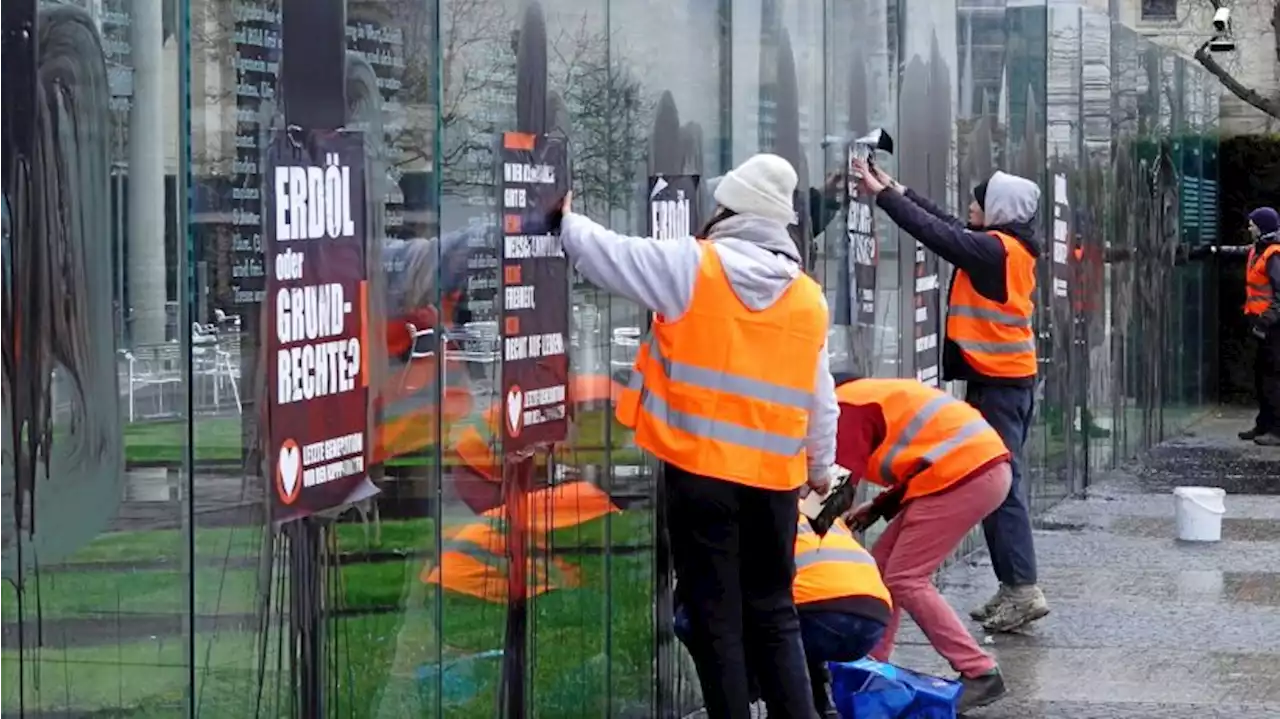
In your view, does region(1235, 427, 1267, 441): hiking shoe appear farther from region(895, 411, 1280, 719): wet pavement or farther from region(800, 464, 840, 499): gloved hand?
region(800, 464, 840, 499): gloved hand

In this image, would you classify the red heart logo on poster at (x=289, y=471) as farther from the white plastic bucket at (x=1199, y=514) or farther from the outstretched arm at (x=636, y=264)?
the white plastic bucket at (x=1199, y=514)

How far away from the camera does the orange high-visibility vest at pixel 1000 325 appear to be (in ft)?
31.7

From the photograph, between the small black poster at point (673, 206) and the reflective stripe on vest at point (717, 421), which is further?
the small black poster at point (673, 206)

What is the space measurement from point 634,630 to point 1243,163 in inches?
586

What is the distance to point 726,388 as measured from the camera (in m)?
6.08

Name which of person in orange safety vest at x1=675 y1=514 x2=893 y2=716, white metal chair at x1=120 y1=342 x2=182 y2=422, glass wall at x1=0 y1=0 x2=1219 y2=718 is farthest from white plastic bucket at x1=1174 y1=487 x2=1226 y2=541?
white metal chair at x1=120 y1=342 x2=182 y2=422

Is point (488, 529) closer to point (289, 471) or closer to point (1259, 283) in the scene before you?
point (289, 471)

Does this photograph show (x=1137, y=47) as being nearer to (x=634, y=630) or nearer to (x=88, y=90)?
(x=634, y=630)

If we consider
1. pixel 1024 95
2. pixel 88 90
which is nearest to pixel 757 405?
pixel 88 90

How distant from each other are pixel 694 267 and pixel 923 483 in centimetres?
172

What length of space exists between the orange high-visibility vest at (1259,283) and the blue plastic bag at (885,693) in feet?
37.7

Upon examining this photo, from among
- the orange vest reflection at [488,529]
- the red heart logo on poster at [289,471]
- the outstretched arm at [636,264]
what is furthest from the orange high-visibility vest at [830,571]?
the red heart logo on poster at [289,471]

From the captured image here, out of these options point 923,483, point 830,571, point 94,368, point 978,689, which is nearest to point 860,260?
point 923,483

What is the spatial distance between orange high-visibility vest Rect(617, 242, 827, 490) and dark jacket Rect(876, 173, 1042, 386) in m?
2.88
